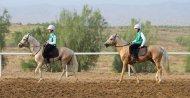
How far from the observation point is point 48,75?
965 inches

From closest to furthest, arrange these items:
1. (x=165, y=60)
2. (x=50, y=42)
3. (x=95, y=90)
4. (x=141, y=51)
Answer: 1. (x=95, y=90)
2. (x=141, y=51)
3. (x=50, y=42)
4. (x=165, y=60)

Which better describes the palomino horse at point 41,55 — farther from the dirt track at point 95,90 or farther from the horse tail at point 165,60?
the horse tail at point 165,60

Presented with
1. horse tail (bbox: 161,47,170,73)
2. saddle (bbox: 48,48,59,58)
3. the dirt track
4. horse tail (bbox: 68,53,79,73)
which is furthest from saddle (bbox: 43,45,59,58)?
horse tail (bbox: 161,47,170,73)

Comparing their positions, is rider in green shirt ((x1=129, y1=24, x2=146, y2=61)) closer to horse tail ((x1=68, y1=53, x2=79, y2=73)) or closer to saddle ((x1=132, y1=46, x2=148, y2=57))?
saddle ((x1=132, y1=46, x2=148, y2=57))

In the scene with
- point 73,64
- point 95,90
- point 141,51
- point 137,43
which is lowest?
point 95,90

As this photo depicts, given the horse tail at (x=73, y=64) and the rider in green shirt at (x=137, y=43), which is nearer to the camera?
the rider in green shirt at (x=137, y=43)

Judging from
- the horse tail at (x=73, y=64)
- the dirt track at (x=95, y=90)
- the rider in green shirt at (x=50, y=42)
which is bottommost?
the dirt track at (x=95, y=90)

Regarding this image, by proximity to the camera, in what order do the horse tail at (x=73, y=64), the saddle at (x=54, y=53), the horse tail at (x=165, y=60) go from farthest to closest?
the horse tail at (x=73, y=64), the saddle at (x=54, y=53), the horse tail at (x=165, y=60)

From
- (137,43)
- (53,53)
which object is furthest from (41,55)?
(137,43)

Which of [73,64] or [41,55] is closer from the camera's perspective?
[41,55]

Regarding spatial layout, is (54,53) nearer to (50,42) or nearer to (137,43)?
(50,42)

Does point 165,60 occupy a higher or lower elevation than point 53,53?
lower

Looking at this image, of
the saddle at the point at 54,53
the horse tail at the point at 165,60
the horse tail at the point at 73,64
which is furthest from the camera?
the horse tail at the point at 73,64

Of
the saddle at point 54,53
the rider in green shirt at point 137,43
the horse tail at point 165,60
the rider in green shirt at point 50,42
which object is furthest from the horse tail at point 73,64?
the horse tail at point 165,60
